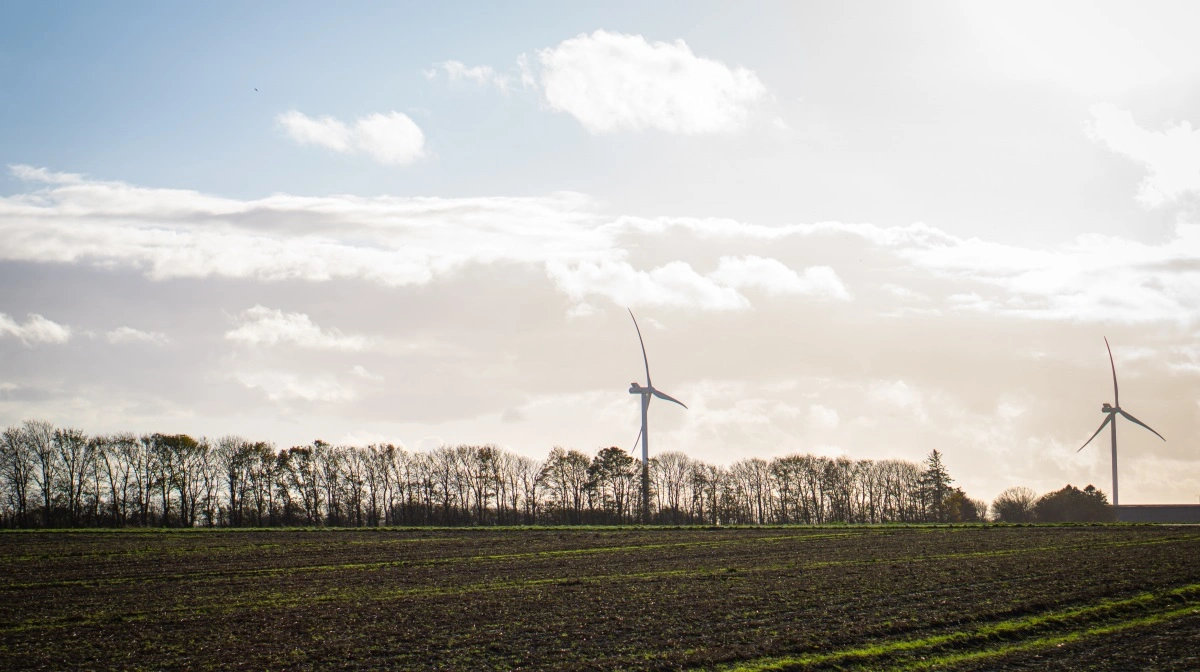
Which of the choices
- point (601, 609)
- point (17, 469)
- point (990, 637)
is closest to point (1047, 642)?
point (990, 637)

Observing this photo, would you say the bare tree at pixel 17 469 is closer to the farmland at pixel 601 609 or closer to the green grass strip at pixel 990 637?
the farmland at pixel 601 609

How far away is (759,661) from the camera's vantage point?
22797mm

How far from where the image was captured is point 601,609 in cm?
3148

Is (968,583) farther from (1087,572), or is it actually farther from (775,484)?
(775,484)

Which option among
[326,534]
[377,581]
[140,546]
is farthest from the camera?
[326,534]

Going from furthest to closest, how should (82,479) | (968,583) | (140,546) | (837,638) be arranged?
(82,479), (140,546), (968,583), (837,638)

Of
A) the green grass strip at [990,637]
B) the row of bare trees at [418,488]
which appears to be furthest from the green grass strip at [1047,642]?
the row of bare trees at [418,488]

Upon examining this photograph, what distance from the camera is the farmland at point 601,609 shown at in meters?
23.7

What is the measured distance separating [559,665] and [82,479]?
121 metres

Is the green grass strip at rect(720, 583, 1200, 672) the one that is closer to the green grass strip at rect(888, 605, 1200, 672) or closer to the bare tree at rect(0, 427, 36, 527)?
the green grass strip at rect(888, 605, 1200, 672)

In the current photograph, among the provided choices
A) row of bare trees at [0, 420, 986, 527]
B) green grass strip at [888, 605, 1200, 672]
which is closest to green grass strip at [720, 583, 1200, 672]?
green grass strip at [888, 605, 1200, 672]

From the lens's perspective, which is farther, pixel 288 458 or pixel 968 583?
pixel 288 458

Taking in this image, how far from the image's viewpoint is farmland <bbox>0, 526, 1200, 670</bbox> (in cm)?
2373

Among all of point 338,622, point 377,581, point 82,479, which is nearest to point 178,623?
point 338,622
